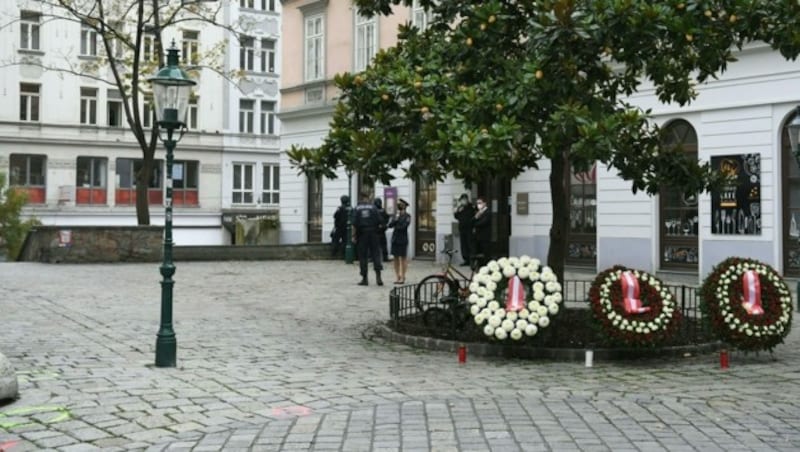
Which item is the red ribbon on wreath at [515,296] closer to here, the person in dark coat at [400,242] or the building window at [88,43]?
the person in dark coat at [400,242]

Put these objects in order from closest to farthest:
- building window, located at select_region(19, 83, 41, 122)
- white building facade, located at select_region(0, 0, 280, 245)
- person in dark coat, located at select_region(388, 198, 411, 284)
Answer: person in dark coat, located at select_region(388, 198, 411, 284) < white building facade, located at select_region(0, 0, 280, 245) < building window, located at select_region(19, 83, 41, 122)

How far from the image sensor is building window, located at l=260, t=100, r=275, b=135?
53922mm

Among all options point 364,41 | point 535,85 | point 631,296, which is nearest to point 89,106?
point 364,41

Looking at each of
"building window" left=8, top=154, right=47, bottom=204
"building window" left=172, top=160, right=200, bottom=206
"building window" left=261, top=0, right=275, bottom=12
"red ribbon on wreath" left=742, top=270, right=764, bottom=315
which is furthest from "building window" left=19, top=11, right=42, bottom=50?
"red ribbon on wreath" left=742, top=270, right=764, bottom=315

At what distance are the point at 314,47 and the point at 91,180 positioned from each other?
2366 centimetres

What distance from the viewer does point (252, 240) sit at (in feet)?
120

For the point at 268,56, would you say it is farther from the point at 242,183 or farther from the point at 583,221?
the point at 583,221

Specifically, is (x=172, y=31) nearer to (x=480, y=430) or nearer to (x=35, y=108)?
(x=35, y=108)

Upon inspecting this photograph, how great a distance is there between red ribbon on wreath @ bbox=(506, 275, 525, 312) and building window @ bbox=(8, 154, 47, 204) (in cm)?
4293

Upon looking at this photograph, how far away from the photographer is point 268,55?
53719 mm

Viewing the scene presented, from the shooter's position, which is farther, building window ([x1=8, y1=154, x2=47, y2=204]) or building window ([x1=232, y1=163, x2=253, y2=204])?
building window ([x1=232, y1=163, x2=253, y2=204])

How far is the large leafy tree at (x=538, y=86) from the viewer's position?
8477 mm

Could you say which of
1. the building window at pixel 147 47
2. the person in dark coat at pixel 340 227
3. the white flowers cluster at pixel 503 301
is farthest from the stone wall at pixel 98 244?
the white flowers cluster at pixel 503 301

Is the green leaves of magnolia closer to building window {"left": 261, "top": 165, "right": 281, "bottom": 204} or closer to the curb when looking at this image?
the curb
